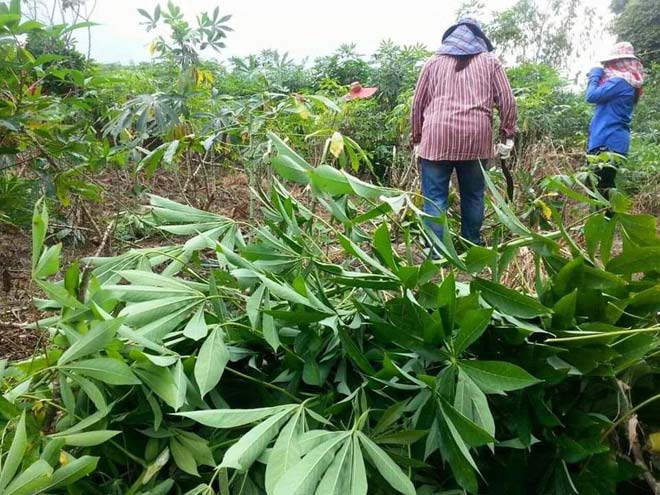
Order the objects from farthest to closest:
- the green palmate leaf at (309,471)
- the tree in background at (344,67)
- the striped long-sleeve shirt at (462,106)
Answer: the tree in background at (344,67)
the striped long-sleeve shirt at (462,106)
the green palmate leaf at (309,471)

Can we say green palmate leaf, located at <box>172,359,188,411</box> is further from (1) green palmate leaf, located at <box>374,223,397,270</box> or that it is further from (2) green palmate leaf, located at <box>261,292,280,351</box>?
(1) green palmate leaf, located at <box>374,223,397,270</box>

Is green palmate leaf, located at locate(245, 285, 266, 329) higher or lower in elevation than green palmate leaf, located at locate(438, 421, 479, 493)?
higher

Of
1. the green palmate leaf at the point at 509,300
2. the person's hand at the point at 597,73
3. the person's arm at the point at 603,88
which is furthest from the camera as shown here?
the person's hand at the point at 597,73

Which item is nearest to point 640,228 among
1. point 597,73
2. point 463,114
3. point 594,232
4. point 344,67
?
point 594,232

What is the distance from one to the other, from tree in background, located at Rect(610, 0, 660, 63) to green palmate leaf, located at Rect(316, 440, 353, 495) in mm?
11912

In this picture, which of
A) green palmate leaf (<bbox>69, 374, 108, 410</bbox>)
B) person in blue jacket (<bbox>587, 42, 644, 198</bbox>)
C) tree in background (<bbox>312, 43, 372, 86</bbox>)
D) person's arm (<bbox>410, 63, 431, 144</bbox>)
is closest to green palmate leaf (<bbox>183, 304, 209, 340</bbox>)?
green palmate leaf (<bbox>69, 374, 108, 410</bbox>)

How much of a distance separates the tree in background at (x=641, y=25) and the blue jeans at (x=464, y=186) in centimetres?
979

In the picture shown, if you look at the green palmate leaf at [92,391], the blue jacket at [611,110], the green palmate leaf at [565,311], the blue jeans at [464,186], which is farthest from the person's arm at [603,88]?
the green palmate leaf at [92,391]

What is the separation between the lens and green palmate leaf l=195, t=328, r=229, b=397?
1.90ft

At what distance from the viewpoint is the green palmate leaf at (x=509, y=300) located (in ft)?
1.91

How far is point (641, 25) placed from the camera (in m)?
10.3

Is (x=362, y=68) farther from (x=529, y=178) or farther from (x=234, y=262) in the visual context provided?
(x=234, y=262)

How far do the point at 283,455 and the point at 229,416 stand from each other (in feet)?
0.25

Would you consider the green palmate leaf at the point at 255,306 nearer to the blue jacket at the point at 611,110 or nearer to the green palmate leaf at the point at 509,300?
the green palmate leaf at the point at 509,300
